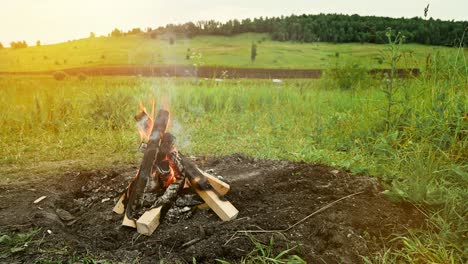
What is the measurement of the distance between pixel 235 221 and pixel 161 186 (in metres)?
0.77

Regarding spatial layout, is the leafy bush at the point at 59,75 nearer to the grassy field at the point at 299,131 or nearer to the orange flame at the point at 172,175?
the grassy field at the point at 299,131

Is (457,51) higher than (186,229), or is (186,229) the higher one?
(457,51)

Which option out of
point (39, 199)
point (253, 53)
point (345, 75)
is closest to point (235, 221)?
point (39, 199)

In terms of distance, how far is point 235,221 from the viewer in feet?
9.62

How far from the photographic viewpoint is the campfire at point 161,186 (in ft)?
10.0

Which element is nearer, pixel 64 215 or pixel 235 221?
pixel 235 221

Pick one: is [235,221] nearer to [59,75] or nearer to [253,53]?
[59,75]

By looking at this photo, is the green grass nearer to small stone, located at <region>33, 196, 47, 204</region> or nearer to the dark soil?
the dark soil

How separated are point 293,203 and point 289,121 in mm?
4611

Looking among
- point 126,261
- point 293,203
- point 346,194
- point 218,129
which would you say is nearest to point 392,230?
point 346,194

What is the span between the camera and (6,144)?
6.17 metres

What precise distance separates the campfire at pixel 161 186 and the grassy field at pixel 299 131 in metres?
1.28

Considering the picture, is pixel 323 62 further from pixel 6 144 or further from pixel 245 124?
pixel 6 144

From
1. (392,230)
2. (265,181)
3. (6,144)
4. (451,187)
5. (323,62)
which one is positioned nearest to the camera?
(392,230)
